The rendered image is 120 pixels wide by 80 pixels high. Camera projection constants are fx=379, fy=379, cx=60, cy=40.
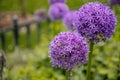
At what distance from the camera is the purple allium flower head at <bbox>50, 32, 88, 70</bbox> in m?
2.34

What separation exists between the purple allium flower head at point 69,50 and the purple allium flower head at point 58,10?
6.87 ft

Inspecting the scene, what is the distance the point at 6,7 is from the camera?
12578mm

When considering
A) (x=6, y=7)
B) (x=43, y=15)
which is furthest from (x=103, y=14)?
(x=6, y=7)

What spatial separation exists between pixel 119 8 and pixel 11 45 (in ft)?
19.2

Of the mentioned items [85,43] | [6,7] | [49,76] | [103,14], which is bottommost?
[49,76]

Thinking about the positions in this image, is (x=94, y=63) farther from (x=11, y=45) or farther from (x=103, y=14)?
(x=11, y=45)

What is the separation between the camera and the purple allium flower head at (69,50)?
2340mm

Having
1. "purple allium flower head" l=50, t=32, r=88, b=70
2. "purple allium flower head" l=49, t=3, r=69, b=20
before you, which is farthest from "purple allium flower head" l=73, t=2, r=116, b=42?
"purple allium flower head" l=49, t=3, r=69, b=20

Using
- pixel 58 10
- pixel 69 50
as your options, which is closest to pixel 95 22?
pixel 69 50

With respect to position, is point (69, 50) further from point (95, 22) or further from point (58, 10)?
point (58, 10)

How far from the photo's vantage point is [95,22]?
2.39 m

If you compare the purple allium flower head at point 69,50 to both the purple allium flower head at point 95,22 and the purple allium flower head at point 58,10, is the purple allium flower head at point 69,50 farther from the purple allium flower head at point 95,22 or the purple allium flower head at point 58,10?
the purple allium flower head at point 58,10

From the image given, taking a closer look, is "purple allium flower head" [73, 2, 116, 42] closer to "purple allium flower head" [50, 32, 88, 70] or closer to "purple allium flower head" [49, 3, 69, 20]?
"purple allium flower head" [50, 32, 88, 70]

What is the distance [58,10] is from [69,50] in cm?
225
